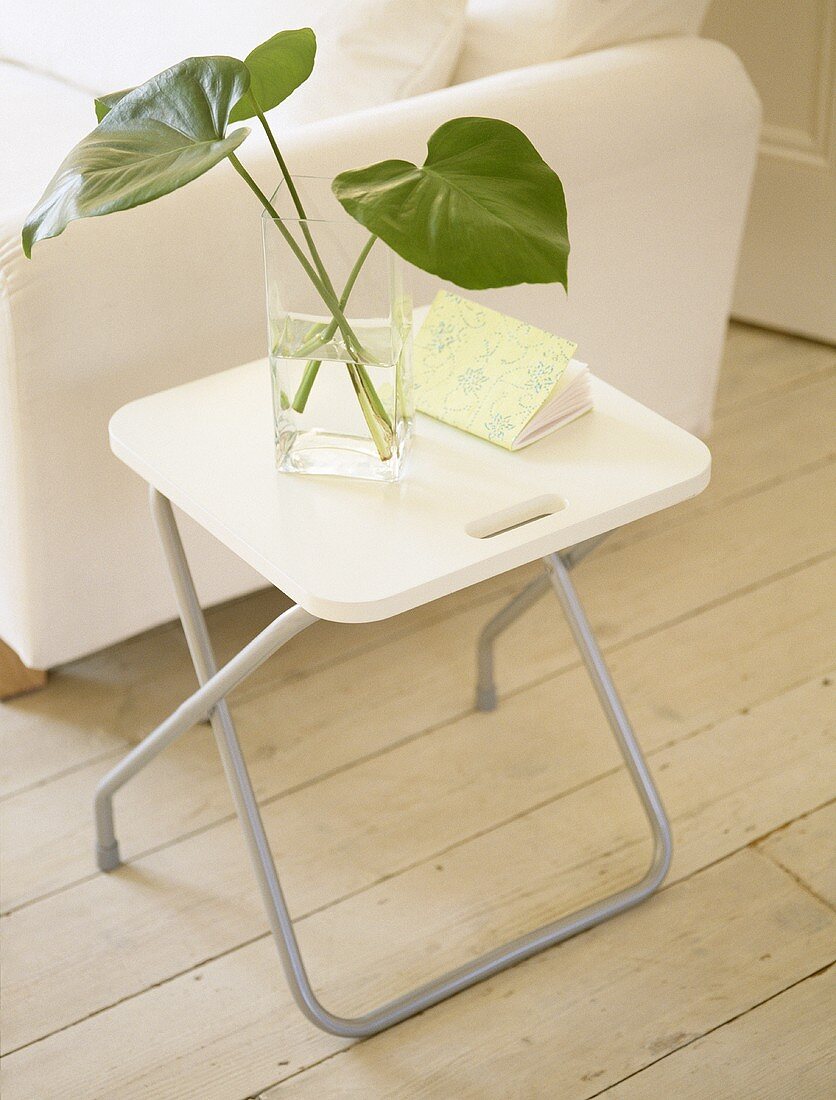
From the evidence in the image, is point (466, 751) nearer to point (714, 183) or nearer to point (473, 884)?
point (473, 884)

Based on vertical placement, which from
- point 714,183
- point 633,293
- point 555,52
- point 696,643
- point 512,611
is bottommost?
point 696,643

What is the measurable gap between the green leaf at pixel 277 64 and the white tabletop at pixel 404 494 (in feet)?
0.92

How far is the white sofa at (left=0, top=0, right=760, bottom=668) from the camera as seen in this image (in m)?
1.25

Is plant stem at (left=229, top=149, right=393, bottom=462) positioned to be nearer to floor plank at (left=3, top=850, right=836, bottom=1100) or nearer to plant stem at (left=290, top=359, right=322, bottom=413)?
plant stem at (left=290, top=359, right=322, bottom=413)

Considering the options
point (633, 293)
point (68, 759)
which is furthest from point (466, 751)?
point (633, 293)

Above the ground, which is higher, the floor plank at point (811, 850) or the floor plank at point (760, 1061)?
the floor plank at point (760, 1061)

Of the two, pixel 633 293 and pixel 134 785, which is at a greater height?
pixel 633 293

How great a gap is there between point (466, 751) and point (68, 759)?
0.46 meters

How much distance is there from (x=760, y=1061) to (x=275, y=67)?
93 centimetres

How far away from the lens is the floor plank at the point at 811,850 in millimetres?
1315

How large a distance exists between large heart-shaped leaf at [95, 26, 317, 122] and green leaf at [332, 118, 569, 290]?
16cm

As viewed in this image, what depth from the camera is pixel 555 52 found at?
1.58 metres

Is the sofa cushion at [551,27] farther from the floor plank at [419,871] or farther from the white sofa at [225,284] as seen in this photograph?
the floor plank at [419,871]

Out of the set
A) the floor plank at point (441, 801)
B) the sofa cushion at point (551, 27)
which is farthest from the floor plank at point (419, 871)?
the sofa cushion at point (551, 27)
